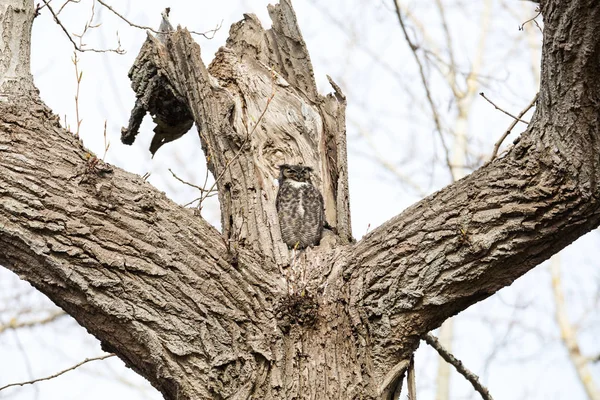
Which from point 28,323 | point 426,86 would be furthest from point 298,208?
point 28,323

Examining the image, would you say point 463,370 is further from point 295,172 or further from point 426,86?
point 426,86

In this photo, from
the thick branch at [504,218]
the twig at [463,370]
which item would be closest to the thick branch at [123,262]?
the thick branch at [504,218]

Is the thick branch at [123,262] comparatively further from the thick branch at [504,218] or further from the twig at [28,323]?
the twig at [28,323]

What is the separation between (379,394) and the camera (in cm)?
252

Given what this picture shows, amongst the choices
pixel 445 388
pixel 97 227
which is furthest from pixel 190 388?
pixel 445 388

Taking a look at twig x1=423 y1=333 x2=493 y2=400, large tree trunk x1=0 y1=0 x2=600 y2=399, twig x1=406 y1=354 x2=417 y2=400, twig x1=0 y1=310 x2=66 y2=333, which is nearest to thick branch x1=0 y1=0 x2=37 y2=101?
large tree trunk x1=0 y1=0 x2=600 y2=399

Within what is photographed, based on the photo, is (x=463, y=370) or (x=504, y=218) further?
(x=463, y=370)

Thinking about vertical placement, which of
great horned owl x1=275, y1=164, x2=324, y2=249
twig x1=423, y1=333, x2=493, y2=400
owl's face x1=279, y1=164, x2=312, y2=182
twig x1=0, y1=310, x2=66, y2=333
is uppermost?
twig x1=0, y1=310, x2=66, y2=333

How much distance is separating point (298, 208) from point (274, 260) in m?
0.46

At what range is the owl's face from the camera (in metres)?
3.49

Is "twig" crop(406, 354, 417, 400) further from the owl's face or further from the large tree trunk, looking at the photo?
the owl's face

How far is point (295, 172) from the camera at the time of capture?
11.6ft

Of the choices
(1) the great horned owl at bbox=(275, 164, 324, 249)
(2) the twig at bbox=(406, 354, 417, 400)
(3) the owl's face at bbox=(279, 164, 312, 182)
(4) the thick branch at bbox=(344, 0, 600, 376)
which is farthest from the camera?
(3) the owl's face at bbox=(279, 164, 312, 182)

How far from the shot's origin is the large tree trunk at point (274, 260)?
230 centimetres
